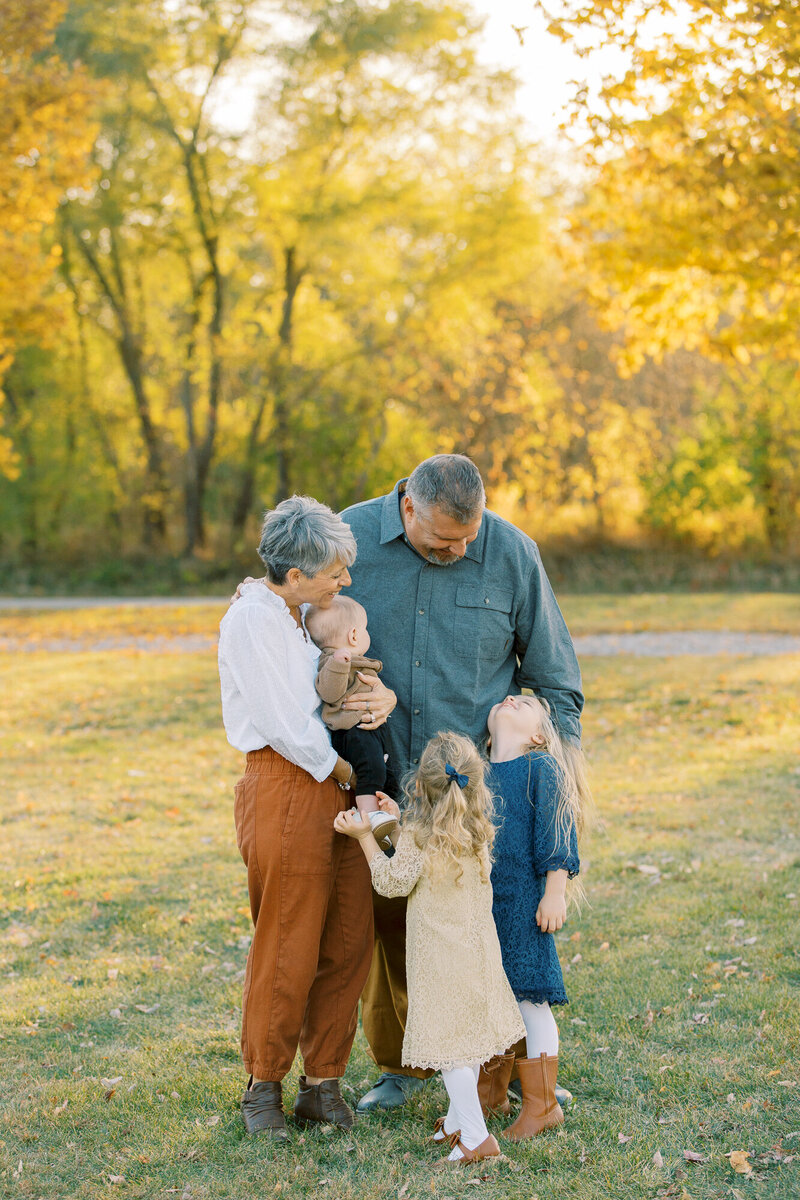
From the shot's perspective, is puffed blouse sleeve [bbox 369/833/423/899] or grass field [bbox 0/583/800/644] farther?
grass field [bbox 0/583/800/644]

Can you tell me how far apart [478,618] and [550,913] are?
3.00 feet

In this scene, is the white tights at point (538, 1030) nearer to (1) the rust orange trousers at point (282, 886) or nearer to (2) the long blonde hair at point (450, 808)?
(2) the long blonde hair at point (450, 808)

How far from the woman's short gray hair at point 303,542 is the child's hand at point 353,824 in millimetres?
698

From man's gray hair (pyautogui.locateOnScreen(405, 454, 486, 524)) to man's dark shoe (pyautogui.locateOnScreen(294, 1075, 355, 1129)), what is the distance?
70.4 inches

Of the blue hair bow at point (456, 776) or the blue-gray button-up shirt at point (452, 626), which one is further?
the blue-gray button-up shirt at point (452, 626)

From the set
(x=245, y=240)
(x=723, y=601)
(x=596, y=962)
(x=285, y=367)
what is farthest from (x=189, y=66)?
(x=596, y=962)

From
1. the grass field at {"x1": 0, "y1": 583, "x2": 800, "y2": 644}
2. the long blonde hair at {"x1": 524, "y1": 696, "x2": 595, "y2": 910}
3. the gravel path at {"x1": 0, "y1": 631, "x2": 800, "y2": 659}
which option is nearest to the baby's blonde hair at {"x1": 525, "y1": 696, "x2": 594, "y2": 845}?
the long blonde hair at {"x1": 524, "y1": 696, "x2": 595, "y2": 910}

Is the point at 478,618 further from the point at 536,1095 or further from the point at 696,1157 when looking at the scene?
the point at 696,1157

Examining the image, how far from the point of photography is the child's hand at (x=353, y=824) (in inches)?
125

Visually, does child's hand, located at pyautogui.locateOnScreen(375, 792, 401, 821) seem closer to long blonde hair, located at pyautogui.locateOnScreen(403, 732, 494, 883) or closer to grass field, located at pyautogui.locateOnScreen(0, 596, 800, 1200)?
long blonde hair, located at pyautogui.locateOnScreen(403, 732, 494, 883)

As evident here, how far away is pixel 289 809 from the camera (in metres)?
3.19

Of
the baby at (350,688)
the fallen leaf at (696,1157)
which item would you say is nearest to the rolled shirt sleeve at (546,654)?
the baby at (350,688)

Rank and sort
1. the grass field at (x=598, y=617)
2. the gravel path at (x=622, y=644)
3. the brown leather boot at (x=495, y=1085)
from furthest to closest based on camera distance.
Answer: the grass field at (x=598, y=617)
the gravel path at (x=622, y=644)
the brown leather boot at (x=495, y=1085)

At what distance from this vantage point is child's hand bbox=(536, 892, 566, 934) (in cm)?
331
